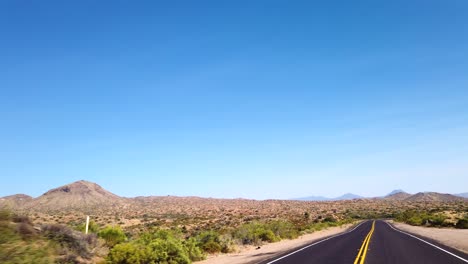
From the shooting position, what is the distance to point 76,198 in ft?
444

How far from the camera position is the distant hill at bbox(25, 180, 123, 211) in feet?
416

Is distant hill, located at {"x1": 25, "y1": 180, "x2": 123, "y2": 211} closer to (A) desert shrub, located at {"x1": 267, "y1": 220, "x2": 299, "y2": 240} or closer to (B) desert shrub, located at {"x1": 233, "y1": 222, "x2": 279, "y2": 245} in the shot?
(A) desert shrub, located at {"x1": 267, "y1": 220, "x2": 299, "y2": 240}

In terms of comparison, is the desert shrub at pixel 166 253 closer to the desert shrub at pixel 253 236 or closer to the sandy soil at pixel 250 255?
the sandy soil at pixel 250 255

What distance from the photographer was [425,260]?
16.0 meters

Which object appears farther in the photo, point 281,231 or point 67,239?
point 281,231

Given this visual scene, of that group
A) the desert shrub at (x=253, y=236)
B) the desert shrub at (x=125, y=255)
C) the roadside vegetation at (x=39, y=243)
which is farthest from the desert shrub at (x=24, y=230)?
the desert shrub at (x=253, y=236)

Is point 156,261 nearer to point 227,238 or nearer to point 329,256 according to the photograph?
point 329,256

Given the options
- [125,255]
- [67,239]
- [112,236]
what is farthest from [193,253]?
[67,239]

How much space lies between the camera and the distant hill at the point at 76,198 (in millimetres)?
126750

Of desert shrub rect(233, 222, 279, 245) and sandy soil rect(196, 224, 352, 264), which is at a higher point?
desert shrub rect(233, 222, 279, 245)

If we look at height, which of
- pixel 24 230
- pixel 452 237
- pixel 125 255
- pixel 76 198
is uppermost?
pixel 76 198

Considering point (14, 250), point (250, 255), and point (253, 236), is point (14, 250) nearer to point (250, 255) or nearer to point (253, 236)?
point (250, 255)

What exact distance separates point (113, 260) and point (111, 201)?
13403cm

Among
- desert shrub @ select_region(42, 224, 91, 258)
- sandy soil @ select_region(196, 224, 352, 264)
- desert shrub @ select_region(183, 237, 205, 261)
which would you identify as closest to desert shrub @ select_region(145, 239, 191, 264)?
desert shrub @ select_region(183, 237, 205, 261)
